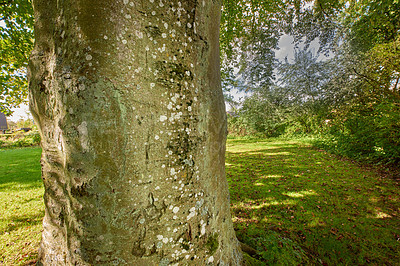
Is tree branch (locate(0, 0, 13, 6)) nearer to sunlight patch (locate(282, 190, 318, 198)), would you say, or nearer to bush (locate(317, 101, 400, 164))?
sunlight patch (locate(282, 190, 318, 198))

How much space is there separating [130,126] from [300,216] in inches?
144

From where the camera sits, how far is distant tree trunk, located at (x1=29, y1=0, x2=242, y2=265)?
37.8 inches

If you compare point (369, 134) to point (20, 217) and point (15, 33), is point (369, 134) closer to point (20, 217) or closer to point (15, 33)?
point (20, 217)

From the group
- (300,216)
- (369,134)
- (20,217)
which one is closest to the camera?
(300,216)

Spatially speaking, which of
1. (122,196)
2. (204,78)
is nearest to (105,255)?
(122,196)

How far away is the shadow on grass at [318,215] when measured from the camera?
2271mm

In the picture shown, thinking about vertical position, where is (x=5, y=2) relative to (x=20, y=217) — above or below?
above

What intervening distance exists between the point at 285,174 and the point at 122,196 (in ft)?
18.7

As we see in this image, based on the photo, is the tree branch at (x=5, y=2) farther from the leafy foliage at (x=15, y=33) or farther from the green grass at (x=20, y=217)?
the green grass at (x=20, y=217)

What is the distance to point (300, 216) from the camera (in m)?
3.15

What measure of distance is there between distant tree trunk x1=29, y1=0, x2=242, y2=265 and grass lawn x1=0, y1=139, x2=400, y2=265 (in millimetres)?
1508

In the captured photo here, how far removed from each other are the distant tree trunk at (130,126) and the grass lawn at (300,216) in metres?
1.51

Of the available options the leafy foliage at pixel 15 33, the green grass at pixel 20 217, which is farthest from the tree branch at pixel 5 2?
the green grass at pixel 20 217

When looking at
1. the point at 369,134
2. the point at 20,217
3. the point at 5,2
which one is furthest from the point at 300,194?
the point at 5,2
